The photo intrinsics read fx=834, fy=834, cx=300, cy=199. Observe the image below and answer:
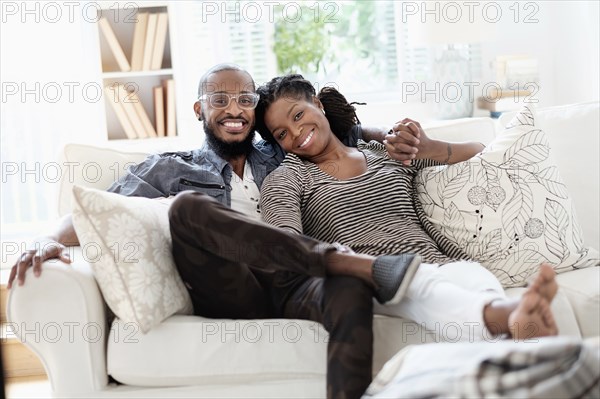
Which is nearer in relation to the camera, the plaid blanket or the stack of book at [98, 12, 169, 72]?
the plaid blanket

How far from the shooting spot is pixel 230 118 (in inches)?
104

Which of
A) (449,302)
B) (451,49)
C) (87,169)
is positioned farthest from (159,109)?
(449,302)

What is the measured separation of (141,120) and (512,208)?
220cm

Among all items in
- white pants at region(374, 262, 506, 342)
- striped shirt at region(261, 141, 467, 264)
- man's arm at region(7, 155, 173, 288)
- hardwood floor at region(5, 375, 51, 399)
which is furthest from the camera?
hardwood floor at region(5, 375, 51, 399)

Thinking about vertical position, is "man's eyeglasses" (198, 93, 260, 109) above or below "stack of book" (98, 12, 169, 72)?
below

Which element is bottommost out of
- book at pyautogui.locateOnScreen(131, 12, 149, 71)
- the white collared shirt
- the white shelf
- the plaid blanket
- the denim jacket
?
the plaid blanket

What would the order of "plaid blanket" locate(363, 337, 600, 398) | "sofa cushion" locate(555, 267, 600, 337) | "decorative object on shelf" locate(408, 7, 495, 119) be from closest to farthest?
"plaid blanket" locate(363, 337, 600, 398)
"sofa cushion" locate(555, 267, 600, 337)
"decorative object on shelf" locate(408, 7, 495, 119)

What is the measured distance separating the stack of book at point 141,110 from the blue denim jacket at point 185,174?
1.48 metres

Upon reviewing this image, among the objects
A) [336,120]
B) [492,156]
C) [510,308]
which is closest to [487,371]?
[510,308]

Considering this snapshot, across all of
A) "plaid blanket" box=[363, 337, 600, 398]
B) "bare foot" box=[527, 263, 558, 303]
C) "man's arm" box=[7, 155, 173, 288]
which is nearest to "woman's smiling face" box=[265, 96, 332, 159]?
"man's arm" box=[7, 155, 173, 288]

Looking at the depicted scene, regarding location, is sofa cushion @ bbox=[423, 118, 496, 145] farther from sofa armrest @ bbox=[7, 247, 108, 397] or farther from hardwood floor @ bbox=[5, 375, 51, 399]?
hardwood floor @ bbox=[5, 375, 51, 399]

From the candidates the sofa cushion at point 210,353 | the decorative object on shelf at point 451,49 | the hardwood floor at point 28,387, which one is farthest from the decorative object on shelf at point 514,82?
the hardwood floor at point 28,387

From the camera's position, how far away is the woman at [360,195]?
199 cm

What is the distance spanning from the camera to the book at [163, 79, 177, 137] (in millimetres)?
4070
